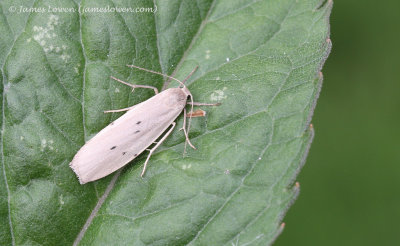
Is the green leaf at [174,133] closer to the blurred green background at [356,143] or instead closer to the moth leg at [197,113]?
the moth leg at [197,113]

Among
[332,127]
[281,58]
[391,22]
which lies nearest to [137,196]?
[281,58]

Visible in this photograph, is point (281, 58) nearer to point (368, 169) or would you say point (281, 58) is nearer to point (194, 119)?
point (194, 119)

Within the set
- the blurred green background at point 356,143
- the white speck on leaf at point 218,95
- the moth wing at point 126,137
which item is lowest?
the blurred green background at point 356,143

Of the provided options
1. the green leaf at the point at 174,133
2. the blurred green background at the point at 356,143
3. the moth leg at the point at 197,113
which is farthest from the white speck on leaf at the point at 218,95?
the blurred green background at the point at 356,143

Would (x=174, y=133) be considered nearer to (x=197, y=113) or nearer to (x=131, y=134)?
(x=197, y=113)

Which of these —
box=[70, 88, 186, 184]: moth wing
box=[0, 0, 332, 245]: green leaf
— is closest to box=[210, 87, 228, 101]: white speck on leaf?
box=[0, 0, 332, 245]: green leaf

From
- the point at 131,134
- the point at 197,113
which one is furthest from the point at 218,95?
the point at 131,134

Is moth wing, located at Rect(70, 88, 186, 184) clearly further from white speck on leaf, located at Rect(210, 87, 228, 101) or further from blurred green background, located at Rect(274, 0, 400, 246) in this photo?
blurred green background, located at Rect(274, 0, 400, 246)
